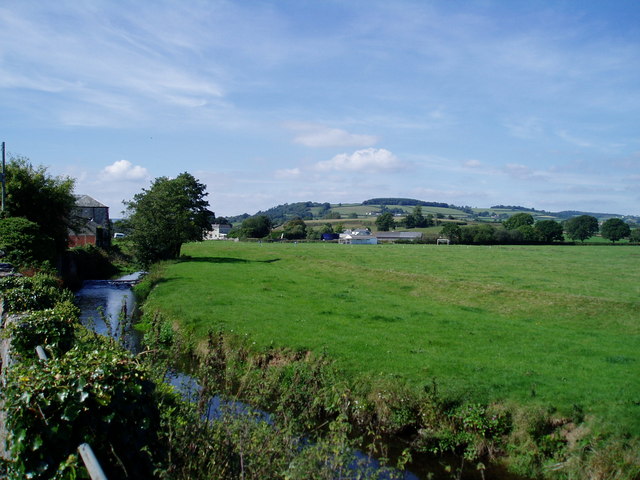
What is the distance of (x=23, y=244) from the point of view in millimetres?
26797

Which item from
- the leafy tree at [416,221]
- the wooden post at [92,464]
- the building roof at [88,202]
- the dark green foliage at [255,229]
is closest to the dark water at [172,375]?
the wooden post at [92,464]

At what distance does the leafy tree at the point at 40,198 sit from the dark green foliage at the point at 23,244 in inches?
247

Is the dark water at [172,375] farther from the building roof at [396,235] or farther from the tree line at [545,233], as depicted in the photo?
the building roof at [396,235]

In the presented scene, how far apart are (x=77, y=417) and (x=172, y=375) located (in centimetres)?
499

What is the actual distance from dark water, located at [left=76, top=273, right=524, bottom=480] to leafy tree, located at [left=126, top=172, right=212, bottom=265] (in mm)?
3433

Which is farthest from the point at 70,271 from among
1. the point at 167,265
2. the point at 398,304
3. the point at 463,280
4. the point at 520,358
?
the point at 520,358

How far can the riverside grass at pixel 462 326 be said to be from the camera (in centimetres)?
1336

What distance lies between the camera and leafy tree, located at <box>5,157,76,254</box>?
35.0 meters

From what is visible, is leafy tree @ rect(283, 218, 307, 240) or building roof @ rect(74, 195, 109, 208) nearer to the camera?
building roof @ rect(74, 195, 109, 208)

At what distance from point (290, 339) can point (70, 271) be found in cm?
3045

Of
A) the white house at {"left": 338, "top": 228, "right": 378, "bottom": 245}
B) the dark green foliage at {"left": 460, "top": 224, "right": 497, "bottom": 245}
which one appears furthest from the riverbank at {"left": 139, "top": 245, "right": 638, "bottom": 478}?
the white house at {"left": 338, "top": 228, "right": 378, "bottom": 245}

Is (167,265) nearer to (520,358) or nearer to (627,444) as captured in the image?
(520,358)

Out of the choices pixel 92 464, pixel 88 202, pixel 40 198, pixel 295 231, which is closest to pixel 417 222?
pixel 295 231

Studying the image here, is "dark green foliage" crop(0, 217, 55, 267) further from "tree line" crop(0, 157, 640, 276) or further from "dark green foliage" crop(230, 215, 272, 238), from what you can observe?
"dark green foliage" crop(230, 215, 272, 238)
